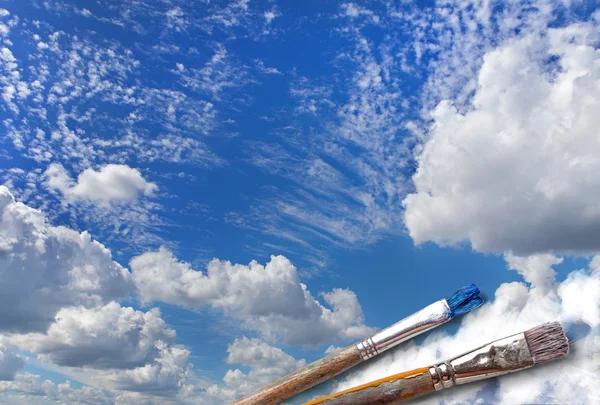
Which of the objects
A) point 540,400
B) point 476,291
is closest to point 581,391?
point 540,400

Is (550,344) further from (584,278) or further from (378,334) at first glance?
(378,334)

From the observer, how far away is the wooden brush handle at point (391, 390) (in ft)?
18.5

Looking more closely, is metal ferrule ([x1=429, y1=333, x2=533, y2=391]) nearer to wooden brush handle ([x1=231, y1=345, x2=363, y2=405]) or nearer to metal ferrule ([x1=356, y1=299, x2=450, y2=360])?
metal ferrule ([x1=356, y1=299, x2=450, y2=360])

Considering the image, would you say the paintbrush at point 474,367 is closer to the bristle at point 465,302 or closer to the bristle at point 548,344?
the bristle at point 548,344

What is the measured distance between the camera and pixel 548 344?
5.27 meters

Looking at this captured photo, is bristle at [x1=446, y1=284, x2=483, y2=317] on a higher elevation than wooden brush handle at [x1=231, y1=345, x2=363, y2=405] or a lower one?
higher

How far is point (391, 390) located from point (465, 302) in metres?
1.58

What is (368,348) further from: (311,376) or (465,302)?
(465,302)

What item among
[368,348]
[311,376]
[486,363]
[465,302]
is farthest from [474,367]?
[311,376]

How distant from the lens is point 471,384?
563 cm

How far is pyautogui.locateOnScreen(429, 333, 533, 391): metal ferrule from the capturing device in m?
5.34

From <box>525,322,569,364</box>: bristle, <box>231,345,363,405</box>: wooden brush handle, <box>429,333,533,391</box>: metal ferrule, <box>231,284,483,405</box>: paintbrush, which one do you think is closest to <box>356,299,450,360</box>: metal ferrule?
<box>231,284,483,405</box>: paintbrush

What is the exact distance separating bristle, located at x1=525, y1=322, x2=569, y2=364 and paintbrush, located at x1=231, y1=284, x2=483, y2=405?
3.71 ft

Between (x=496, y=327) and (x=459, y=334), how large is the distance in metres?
0.51
